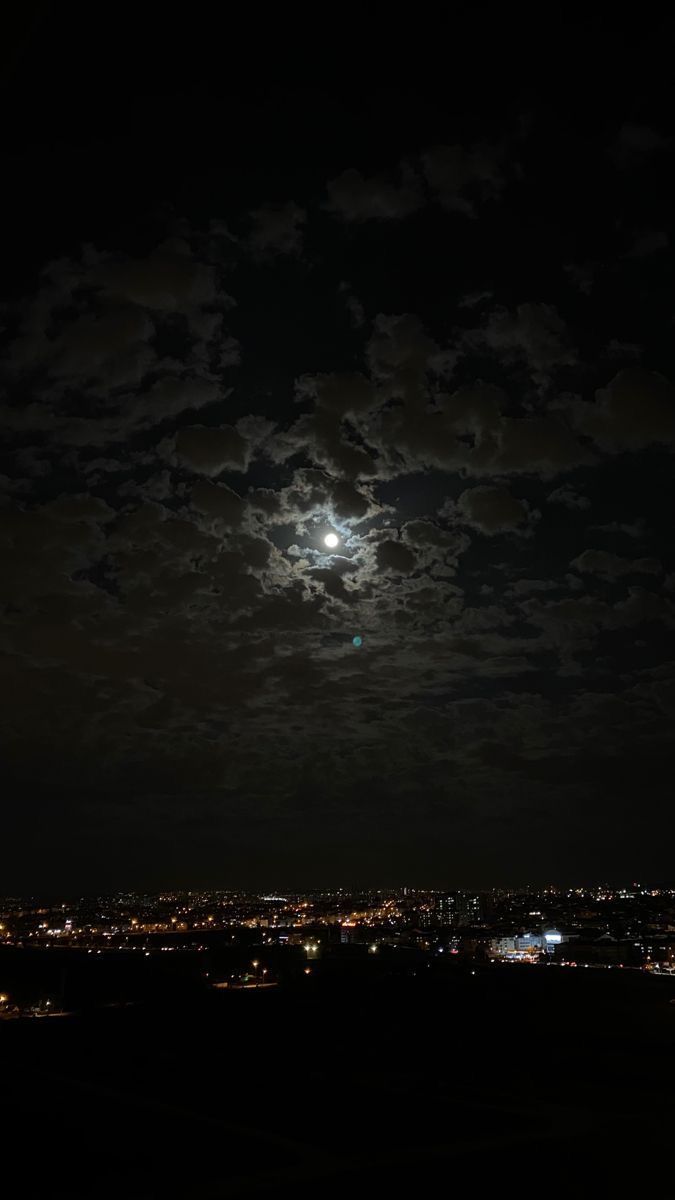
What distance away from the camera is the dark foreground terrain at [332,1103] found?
27.1 ft

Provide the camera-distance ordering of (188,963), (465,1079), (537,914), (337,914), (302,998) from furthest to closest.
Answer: (337,914) < (537,914) < (188,963) < (302,998) < (465,1079)

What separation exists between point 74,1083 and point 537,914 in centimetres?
9838

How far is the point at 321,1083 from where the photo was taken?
41.2 feet

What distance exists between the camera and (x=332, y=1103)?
11297 mm

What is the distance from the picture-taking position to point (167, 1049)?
15461 mm

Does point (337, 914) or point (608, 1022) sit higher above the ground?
point (337, 914)

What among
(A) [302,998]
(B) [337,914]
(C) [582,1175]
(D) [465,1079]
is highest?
(B) [337,914]

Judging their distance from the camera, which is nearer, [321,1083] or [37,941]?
[321,1083]

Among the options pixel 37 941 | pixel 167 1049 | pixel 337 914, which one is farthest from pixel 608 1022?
pixel 337 914

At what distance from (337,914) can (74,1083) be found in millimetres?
139683

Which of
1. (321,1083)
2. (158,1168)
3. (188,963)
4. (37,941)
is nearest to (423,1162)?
(158,1168)

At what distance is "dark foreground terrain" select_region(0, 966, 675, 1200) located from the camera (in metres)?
8.25

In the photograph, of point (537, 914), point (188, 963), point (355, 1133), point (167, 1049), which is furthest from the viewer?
point (537, 914)

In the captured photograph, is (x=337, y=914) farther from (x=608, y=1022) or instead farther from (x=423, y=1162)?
(x=423, y=1162)
